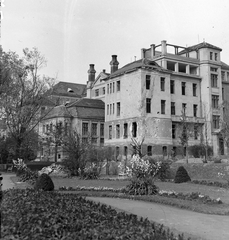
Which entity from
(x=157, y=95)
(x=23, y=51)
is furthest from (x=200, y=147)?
(x=23, y=51)

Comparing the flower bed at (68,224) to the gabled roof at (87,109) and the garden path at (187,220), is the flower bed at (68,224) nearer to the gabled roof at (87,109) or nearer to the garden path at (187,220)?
the garden path at (187,220)

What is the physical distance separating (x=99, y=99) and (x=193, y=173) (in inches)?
1629

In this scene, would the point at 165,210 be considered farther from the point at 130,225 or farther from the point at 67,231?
the point at 67,231

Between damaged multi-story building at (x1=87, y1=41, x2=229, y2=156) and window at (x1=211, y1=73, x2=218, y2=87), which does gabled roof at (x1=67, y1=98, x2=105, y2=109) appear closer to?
damaged multi-story building at (x1=87, y1=41, x2=229, y2=156)

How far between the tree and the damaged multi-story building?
1633cm

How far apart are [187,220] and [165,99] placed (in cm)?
4338

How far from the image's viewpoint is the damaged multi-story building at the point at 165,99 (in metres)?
50.2

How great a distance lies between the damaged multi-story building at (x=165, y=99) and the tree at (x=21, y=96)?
643 inches

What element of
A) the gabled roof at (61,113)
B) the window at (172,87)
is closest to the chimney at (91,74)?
the gabled roof at (61,113)

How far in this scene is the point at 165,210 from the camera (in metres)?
11.7

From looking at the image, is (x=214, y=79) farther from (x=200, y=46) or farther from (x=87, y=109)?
(x=87, y=109)

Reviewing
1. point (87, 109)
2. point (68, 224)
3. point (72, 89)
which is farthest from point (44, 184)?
point (72, 89)

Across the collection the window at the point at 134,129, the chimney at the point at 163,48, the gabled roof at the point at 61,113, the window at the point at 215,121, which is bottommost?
the window at the point at 134,129

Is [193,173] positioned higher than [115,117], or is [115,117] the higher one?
[115,117]
